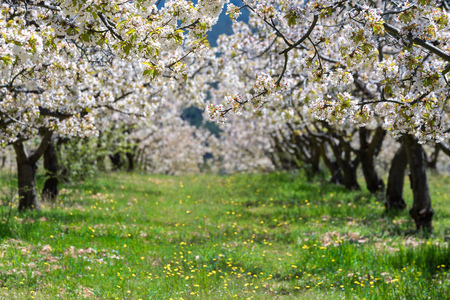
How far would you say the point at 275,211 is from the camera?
1164 cm

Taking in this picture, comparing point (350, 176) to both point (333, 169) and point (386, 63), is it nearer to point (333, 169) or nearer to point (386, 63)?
point (333, 169)

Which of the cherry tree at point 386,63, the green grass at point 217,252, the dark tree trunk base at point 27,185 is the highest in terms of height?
the cherry tree at point 386,63

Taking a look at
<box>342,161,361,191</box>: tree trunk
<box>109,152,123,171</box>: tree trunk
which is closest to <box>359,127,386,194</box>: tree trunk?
<box>342,161,361,191</box>: tree trunk

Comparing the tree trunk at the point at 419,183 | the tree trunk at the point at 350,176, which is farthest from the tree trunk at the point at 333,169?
the tree trunk at the point at 419,183

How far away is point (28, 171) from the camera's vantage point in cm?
917

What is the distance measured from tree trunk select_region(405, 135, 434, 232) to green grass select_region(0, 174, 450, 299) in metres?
0.45

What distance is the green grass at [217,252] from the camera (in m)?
5.54

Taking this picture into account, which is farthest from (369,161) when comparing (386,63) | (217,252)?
(386,63)

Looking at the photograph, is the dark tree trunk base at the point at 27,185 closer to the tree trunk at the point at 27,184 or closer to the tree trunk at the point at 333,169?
the tree trunk at the point at 27,184

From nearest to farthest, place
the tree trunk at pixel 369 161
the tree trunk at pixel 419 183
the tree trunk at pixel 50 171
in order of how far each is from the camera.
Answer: the tree trunk at pixel 419 183
the tree trunk at pixel 50 171
the tree trunk at pixel 369 161

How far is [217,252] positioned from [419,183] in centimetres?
482

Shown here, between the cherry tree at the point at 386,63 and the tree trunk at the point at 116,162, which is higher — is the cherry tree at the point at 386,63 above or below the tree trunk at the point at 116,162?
above

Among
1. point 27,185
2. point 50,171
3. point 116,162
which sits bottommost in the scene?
point 27,185

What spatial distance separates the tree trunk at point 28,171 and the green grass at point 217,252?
44 cm
